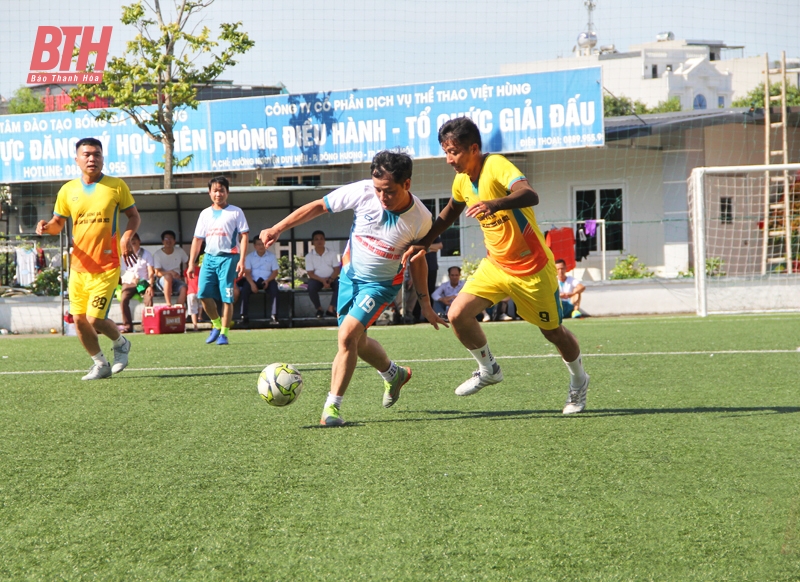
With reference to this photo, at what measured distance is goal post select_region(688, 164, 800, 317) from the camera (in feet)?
52.5

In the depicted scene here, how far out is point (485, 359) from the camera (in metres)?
6.11

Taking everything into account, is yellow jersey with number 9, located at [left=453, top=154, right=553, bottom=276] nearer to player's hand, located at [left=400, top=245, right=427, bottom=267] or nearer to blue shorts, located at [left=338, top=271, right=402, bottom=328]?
player's hand, located at [left=400, top=245, right=427, bottom=267]

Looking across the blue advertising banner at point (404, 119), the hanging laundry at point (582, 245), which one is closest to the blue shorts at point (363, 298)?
the blue advertising banner at point (404, 119)

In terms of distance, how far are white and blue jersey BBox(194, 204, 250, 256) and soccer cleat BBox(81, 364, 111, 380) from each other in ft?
11.5

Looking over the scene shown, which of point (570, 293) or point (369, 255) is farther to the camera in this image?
point (570, 293)

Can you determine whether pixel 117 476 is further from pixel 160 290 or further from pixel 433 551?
pixel 160 290

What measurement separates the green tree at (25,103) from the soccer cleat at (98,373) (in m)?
58.0

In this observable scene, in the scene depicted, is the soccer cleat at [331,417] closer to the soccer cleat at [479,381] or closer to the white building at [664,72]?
the soccer cleat at [479,381]

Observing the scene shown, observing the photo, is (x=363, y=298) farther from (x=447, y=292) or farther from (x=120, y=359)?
(x=447, y=292)

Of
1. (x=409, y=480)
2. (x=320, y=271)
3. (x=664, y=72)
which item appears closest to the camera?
(x=409, y=480)

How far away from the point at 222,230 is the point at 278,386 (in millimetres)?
5930

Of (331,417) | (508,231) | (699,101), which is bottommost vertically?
(331,417)

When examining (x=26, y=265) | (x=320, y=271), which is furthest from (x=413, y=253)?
(x=26, y=265)

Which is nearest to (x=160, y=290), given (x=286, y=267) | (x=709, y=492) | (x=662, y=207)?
(x=286, y=267)
